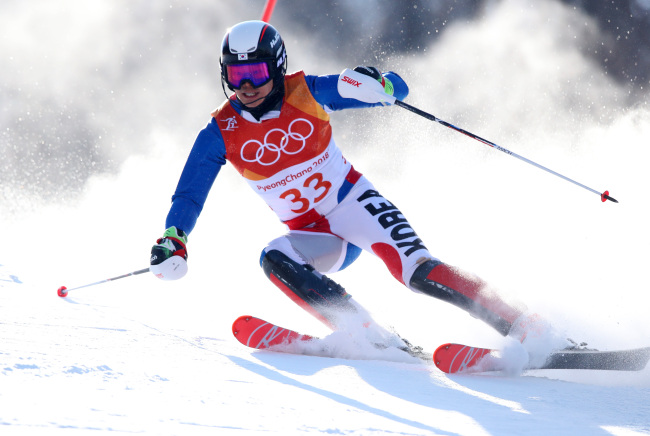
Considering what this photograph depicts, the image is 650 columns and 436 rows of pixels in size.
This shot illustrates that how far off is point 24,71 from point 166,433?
9.36 meters

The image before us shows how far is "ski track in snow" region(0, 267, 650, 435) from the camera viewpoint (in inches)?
49.3

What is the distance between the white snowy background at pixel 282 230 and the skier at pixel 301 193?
24cm

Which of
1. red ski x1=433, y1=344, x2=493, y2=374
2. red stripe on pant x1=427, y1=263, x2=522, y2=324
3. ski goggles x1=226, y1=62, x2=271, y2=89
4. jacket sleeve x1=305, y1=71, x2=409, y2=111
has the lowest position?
red ski x1=433, y1=344, x2=493, y2=374

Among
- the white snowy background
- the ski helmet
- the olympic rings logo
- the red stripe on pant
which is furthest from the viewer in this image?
the olympic rings logo

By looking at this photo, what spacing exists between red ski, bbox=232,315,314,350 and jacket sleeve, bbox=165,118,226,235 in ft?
1.41

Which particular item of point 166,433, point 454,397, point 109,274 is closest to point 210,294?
point 109,274

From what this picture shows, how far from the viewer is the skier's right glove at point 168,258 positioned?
2.24 metres

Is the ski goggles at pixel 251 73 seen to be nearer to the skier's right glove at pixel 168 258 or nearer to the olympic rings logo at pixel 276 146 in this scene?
the olympic rings logo at pixel 276 146

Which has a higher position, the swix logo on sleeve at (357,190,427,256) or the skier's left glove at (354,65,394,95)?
the skier's left glove at (354,65,394,95)

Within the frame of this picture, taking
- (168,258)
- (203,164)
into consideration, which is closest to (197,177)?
(203,164)

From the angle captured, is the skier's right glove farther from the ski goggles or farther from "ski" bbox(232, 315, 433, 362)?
the ski goggles

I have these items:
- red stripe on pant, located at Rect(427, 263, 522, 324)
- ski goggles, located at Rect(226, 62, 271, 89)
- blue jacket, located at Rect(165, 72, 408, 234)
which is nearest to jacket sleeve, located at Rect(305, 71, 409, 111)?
blue jacket, located at Rect(165, 72, 408, 234)

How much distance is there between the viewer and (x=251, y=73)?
2.37 meters

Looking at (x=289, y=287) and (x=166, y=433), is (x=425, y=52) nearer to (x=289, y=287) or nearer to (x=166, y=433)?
(x=289, y=287)
